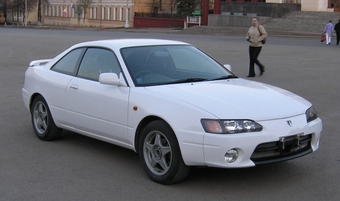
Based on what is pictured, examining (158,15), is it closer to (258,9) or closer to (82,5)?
(82,5)

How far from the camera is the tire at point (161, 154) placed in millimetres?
5359

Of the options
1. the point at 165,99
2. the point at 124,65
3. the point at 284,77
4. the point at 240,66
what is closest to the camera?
the point at 165,99

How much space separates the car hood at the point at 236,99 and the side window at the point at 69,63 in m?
1.70

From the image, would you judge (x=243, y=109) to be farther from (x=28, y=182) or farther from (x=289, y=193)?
(x=28, y=182)

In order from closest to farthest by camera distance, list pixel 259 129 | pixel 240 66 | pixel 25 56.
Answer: pixel 259 129 < pixel 240 66 < pixel 25 56

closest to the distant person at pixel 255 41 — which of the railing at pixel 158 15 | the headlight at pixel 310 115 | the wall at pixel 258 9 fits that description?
the headlight at pixel 310 115

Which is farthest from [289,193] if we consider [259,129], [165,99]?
[165,99]

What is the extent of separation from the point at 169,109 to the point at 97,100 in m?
1.26

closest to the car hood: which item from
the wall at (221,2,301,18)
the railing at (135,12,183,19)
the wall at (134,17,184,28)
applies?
the wall at (221,2,301,18)

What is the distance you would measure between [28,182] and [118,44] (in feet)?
6.87

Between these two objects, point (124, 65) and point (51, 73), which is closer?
point (124, 65)

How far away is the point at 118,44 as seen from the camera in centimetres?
668

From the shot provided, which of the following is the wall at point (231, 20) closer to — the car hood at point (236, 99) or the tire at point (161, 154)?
the car hood at point (236, 99)

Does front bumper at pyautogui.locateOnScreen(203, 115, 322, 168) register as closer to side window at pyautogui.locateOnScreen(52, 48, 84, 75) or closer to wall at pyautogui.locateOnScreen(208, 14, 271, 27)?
side window at pyautogui.locateOnScreen(52, 48, 84, 75)
